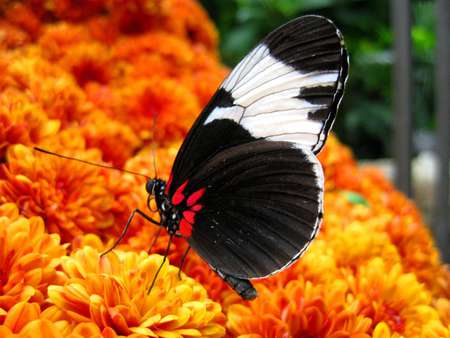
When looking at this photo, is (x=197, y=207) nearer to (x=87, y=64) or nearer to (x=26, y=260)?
(x=26, y=260)

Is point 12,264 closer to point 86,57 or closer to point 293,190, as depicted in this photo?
point 293,190

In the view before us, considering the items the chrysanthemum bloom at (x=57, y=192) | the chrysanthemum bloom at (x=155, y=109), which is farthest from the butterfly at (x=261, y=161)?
the chrysanthemum bloom at (x=155, y=109)

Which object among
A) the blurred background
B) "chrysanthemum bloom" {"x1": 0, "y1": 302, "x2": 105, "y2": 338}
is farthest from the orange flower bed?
the blurred background

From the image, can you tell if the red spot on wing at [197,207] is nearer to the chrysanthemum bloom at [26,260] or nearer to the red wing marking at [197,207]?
the red wing marking at [197,207]

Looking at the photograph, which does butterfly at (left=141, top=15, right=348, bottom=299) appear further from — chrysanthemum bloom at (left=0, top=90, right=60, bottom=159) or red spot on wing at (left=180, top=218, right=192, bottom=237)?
chrysanthemum bloom at (left=0, top=90, right=60, bottom=159)

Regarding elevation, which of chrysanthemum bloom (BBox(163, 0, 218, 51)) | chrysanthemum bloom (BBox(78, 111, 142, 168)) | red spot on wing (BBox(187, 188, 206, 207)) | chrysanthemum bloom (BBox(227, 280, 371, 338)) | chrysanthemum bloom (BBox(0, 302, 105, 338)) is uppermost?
chrysanthemum bloom (BBox(163, 0, 218, 51))

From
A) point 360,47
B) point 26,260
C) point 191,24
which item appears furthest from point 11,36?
point 360,47
